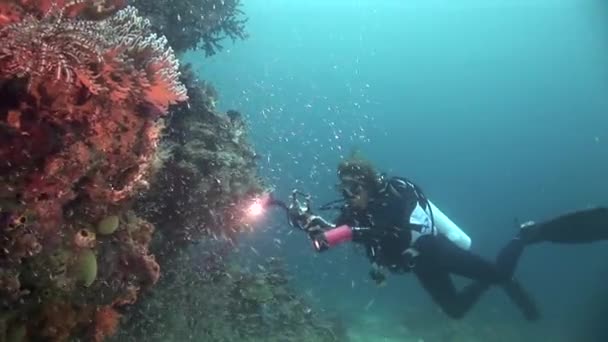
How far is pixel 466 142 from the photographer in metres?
88.6

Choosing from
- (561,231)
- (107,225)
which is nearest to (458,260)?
(561,231)

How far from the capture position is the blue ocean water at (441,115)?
25.9 m

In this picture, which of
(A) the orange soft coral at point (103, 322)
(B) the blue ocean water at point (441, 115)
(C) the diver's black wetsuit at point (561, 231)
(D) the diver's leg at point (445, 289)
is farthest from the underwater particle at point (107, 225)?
(B) the blue ocean water at point (441, 115)

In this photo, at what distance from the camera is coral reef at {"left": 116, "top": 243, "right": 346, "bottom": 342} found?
5.99 metres

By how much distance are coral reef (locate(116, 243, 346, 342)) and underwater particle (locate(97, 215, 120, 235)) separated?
2.40m

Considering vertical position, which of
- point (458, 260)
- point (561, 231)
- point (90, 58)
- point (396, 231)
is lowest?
point (561, 231)

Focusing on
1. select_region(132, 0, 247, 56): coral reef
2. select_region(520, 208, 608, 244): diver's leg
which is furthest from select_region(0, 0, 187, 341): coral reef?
select_region(520, 208, 608, 244): diver's leg

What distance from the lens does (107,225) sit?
3203 mm

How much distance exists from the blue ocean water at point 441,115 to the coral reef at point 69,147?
43.8ft

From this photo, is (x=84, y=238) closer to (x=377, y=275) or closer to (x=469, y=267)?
(x=377, y=275)

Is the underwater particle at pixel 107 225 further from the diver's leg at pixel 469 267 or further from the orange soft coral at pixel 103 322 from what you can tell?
the diver's leg at pixel 469 267

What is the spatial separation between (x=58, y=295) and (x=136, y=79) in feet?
4.26

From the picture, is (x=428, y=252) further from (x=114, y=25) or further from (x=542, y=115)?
(x=542, y=115)

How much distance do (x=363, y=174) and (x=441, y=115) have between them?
98.6 m
